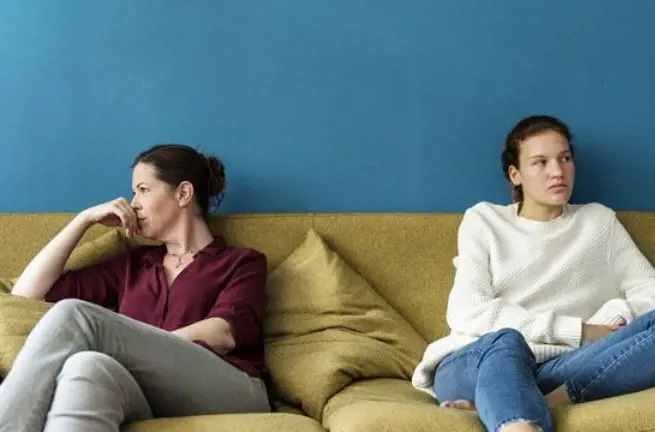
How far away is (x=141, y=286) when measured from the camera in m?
2.25

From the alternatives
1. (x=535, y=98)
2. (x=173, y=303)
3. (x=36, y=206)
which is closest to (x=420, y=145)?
(x=535, y=98)

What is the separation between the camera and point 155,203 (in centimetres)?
231

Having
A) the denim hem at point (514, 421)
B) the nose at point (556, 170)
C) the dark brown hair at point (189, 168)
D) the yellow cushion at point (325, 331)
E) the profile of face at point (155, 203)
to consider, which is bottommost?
the yellow cushion at point (325, 331)

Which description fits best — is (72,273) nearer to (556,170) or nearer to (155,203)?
(155,203)

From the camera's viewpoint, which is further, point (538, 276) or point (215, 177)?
point (215, 177)

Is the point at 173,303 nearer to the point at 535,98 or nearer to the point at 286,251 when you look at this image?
the point at 286,251

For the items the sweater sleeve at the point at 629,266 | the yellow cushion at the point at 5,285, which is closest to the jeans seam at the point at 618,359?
the sweater sleeve at the point at 629,266

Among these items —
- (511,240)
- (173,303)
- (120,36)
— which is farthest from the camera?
(120,36)

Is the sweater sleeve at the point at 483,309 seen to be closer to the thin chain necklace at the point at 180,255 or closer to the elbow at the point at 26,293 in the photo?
the thin chain necklace at the point at 180,255

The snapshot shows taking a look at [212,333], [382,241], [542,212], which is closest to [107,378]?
[212,333]

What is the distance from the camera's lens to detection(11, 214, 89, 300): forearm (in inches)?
86.9

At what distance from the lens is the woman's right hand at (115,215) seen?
7.49ft

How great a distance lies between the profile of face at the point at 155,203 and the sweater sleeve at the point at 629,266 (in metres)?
1.15

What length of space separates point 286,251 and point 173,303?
1.34 ft
